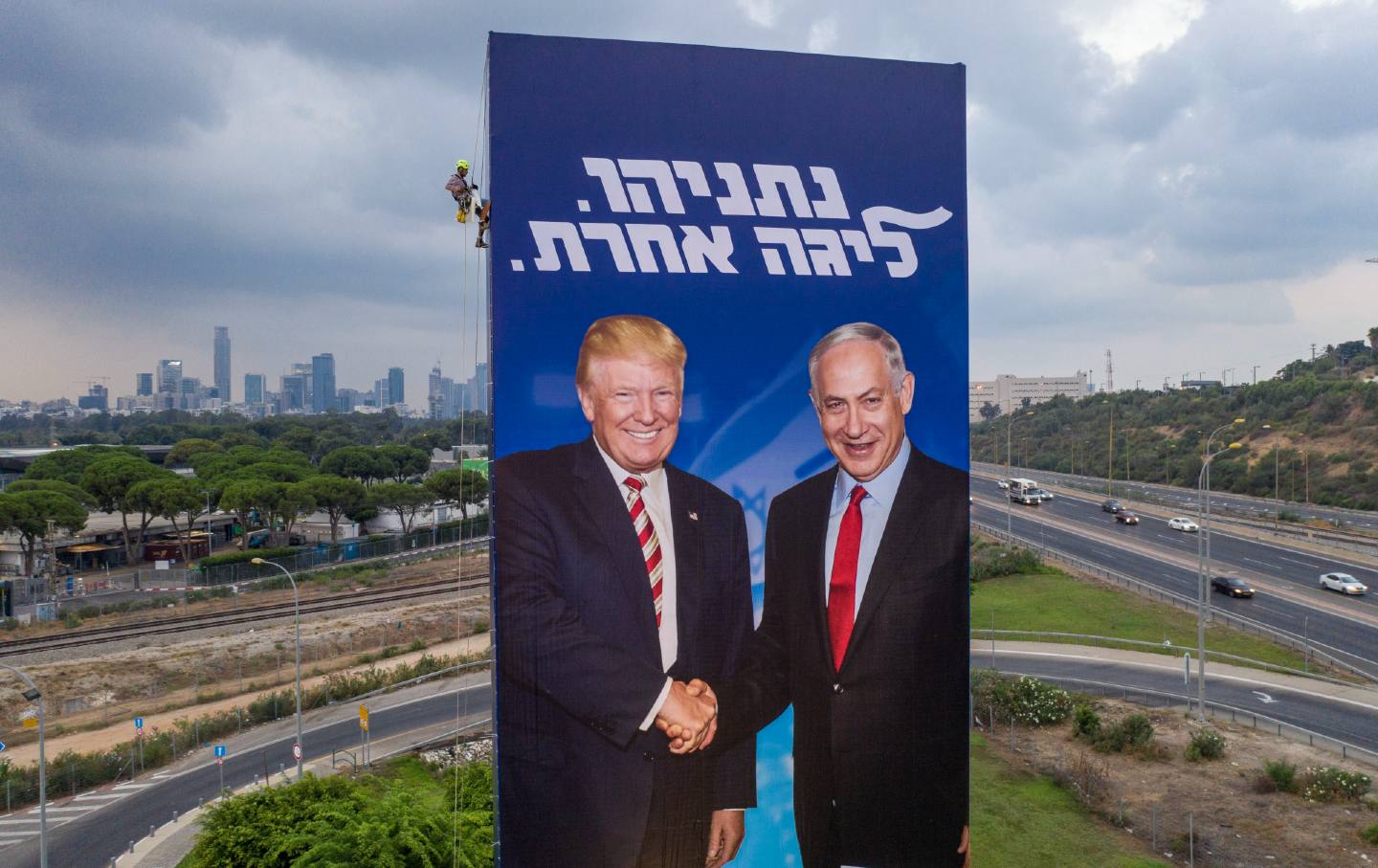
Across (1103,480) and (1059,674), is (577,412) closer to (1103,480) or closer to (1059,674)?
(1059,674)

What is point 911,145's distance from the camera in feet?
32.7

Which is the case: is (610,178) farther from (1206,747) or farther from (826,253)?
(1206,747)

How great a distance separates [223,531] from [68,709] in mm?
44842

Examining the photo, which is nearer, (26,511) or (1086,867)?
(1086,867)

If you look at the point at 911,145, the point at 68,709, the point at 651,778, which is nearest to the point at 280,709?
the point at 68,709

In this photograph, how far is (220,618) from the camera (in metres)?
44.3

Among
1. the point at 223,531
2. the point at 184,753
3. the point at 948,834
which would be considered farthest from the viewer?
the point at 223,531

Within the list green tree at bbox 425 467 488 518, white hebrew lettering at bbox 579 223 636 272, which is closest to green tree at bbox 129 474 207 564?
green tree at bbox 425 467 488 518

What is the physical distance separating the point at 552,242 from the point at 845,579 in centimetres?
537

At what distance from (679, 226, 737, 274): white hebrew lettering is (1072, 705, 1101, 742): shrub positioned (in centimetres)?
2283

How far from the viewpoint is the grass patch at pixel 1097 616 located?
3500cm

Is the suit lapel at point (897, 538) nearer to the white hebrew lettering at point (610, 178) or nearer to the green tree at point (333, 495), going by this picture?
the white hebrew lettering at point (610, 178)

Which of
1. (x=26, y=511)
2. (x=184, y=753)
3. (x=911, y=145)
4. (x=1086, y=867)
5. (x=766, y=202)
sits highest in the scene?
(x=911, y=145)

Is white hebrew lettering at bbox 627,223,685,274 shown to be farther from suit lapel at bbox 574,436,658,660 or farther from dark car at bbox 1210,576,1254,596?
dark car at bbox 1210,576,1254,596
